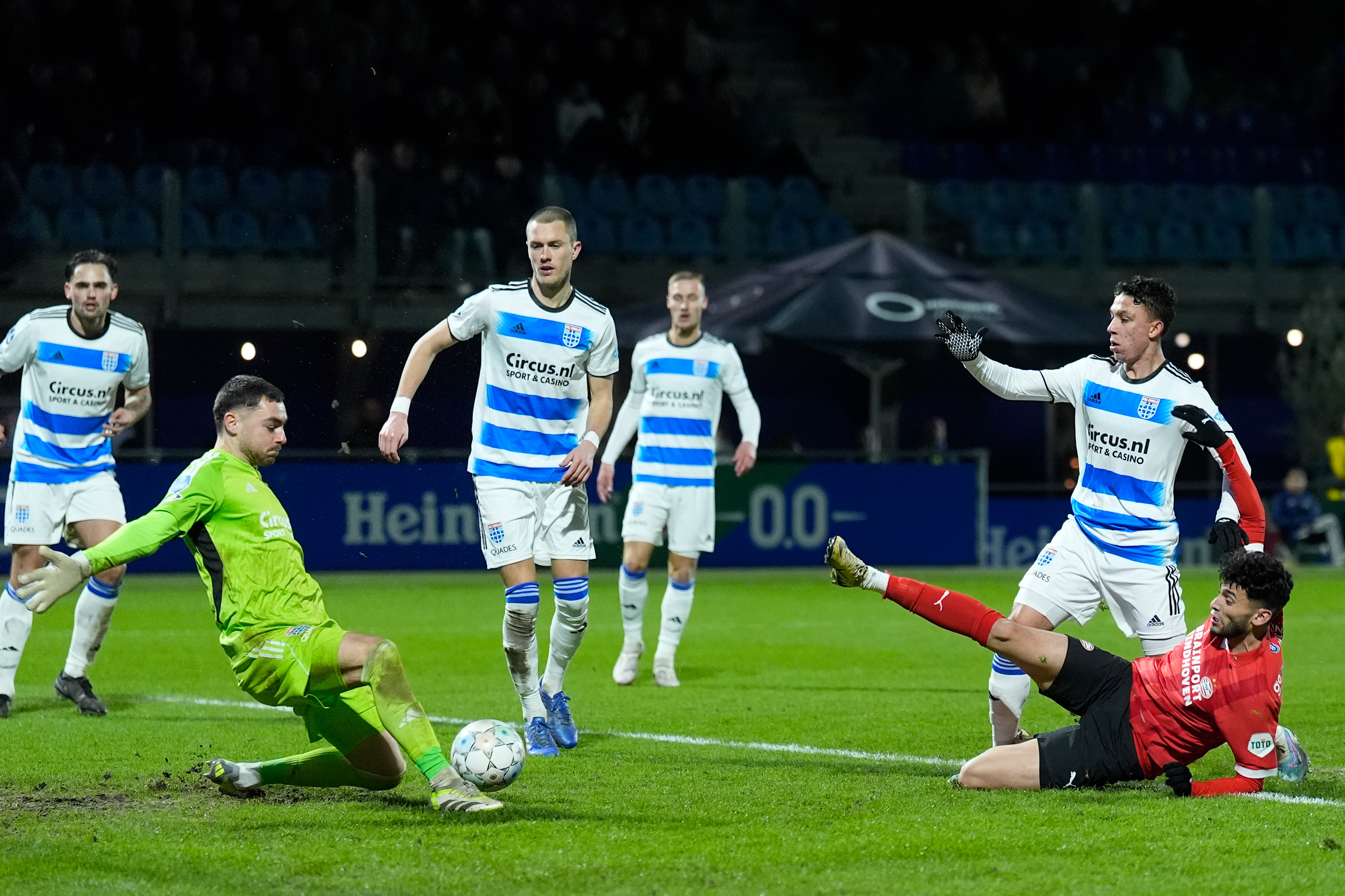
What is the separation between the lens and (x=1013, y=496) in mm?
19578

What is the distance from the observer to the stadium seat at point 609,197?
22.1m

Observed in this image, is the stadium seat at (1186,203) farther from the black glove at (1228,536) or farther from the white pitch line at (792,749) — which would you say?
the black glove at (1228,536)

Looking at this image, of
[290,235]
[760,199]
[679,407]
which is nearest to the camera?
[679,407]

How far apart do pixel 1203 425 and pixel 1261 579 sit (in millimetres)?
730

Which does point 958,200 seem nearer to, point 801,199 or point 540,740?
point 801,199

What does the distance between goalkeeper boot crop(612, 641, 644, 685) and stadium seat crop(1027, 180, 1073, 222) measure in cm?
1516

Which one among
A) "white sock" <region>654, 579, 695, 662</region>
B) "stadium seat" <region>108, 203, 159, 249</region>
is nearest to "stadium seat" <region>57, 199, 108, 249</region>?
"stadium seat" <region>108, 203, 159, 249</region>

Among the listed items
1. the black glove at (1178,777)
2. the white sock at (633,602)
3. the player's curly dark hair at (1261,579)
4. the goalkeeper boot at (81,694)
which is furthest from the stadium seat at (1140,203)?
the black glove at (1178,777)

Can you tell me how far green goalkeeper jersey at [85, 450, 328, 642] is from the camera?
5750 mm

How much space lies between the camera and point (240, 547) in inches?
229

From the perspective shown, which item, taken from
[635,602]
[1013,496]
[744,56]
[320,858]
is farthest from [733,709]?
[744,56]

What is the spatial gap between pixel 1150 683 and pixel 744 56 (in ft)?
69.6

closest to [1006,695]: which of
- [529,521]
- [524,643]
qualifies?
[524,643]

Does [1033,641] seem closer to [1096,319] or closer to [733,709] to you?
[733,709]
